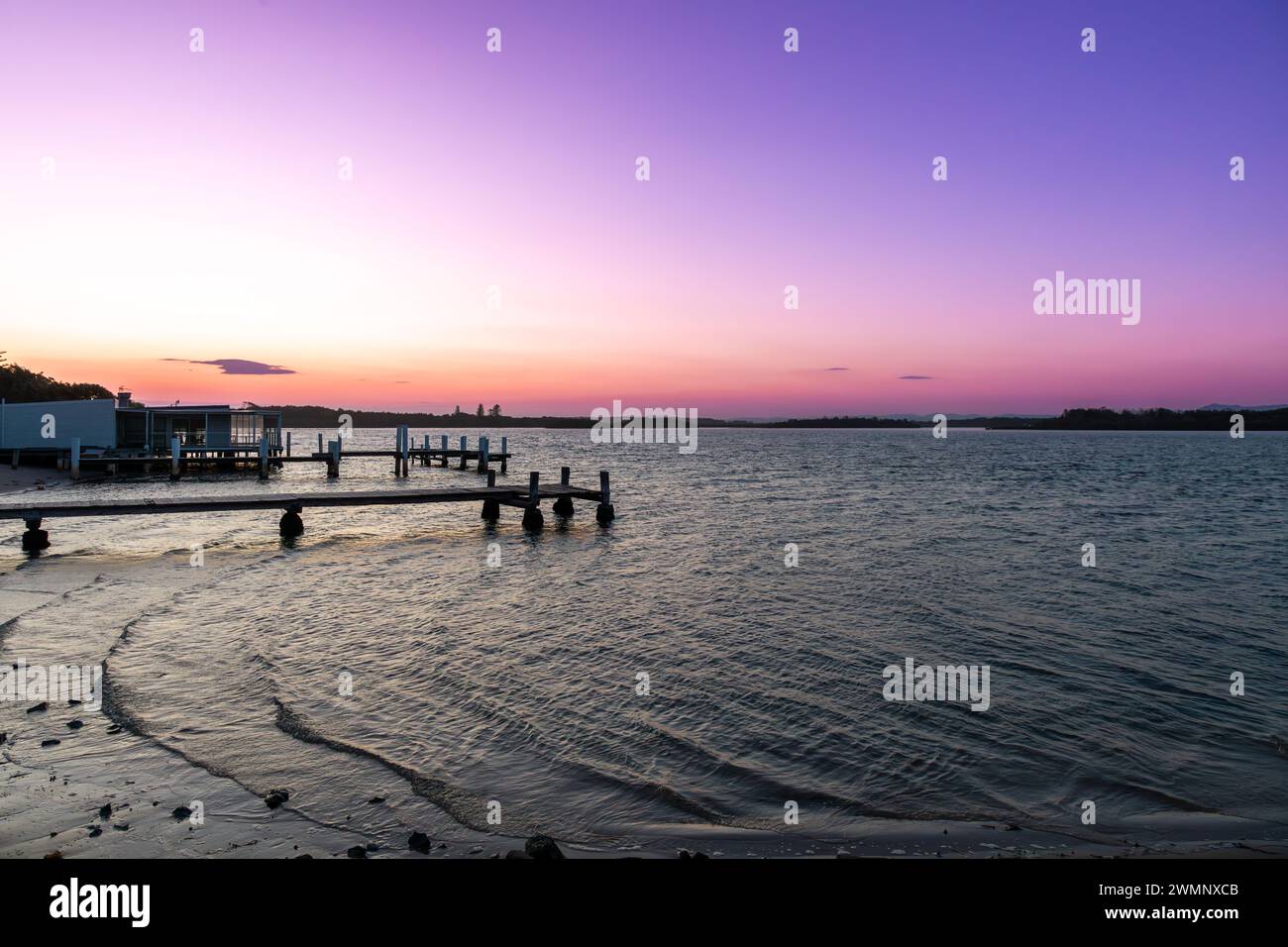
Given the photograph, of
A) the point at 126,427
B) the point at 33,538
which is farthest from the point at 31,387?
the point at 33,538

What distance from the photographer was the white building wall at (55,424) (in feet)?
164

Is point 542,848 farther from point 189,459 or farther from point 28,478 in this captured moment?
point 189,459

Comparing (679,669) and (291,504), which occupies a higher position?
(291,504)

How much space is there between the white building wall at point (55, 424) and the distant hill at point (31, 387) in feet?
57.9

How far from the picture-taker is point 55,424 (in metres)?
50.3

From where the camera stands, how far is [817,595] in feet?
60.3

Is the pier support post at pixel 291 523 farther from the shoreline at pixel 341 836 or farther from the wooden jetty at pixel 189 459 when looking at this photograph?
the wooden jetty at pixel 189 459

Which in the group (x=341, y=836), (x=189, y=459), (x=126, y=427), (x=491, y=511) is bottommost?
(x=341, y=836)

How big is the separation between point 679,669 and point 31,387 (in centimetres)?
8777

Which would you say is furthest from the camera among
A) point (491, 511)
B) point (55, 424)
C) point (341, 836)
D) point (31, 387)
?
point (31, 387)
